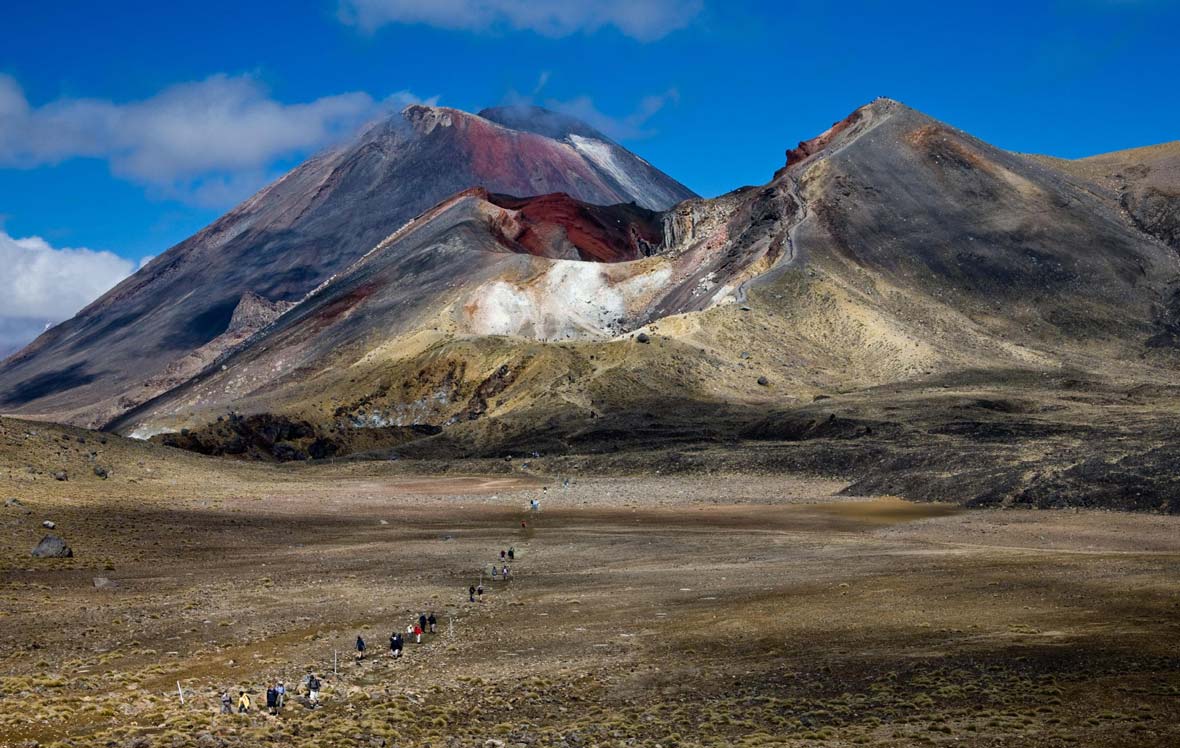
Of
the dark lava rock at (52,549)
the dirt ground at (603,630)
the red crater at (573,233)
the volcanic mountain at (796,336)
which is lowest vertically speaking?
the dirt ground at (603,630)

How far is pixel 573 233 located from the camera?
7259 inches

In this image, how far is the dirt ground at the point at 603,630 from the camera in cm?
2344

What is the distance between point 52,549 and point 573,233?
14475 centimetres

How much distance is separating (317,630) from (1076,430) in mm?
67657

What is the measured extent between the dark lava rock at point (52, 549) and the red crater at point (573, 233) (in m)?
134

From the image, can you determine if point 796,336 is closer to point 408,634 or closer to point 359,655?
point 408,634

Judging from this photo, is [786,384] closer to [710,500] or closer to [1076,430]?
[1076,430]

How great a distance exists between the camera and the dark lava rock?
43.7m

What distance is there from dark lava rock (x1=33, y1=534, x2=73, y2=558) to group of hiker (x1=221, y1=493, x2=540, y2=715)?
16.6 metres

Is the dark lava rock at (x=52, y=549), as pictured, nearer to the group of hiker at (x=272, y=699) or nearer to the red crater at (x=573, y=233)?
the group of hiker at (x=272, y=699)

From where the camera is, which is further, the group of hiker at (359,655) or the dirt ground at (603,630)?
the group of hiker at (359,655)

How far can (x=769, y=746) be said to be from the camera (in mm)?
22234

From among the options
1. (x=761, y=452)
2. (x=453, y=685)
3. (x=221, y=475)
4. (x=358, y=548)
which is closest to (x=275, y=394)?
(x=221, y=475)

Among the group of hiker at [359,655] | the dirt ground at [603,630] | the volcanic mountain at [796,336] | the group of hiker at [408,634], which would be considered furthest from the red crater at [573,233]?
the group of hiker at [408,634]
